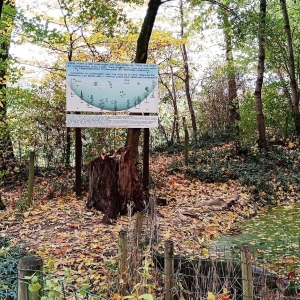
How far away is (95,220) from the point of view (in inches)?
260

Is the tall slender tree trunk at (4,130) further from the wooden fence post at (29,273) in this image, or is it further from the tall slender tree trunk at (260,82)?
the wooden fence post at (29,273)

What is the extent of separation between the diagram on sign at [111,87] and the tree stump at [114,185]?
4.76ft

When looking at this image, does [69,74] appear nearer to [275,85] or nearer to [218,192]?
[218,192]

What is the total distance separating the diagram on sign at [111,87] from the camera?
804 cm

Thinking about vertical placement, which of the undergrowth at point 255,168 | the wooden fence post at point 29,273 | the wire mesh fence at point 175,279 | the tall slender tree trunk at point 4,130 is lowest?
the wire mesh fence at point 175,279

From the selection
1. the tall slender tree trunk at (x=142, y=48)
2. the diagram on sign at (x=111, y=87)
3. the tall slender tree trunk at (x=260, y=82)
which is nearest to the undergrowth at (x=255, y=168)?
the tall slender tree trunk at (x=260, y=82)

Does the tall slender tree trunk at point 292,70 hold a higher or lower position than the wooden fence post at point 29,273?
higher

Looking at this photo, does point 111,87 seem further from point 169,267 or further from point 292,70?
point 292,70

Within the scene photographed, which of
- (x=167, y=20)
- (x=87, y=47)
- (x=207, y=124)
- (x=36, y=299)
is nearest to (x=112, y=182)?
(x=36, y=299)

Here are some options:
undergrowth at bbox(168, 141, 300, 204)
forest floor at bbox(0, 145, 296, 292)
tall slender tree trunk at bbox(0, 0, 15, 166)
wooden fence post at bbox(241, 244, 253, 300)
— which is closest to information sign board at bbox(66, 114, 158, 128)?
forest floor at bbox(0, 145, 296, 292)

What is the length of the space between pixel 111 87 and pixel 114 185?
2369 millimetres

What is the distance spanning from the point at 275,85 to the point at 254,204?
818 centimetres

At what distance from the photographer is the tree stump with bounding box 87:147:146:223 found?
23.0 feet

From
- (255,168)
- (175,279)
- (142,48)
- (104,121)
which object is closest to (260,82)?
(255,168)
